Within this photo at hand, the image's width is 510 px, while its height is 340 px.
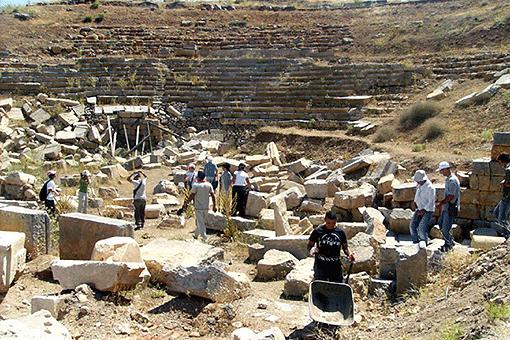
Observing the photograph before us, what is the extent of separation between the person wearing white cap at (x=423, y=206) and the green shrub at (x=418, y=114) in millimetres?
9602

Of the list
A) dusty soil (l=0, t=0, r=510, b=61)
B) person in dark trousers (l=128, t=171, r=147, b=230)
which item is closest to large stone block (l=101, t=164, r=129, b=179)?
person in dark trousers (l=128, t=171, r=147, b=230)

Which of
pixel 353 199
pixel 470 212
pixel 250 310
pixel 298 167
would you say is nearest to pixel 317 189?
pixel 353 199

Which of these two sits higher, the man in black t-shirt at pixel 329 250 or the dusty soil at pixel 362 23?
the dusty soil at pixel 362 23

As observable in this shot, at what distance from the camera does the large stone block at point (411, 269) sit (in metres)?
7.50

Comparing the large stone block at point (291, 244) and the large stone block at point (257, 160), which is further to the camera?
the large stone block at point (257, 160)

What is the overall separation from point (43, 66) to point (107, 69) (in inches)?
122

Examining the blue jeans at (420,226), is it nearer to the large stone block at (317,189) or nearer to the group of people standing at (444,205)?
the group of people standing at (444,205)

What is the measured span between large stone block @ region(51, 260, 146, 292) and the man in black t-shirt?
2361 millimetres

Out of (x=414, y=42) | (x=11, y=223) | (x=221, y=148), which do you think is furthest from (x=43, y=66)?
(x=11, y=223)

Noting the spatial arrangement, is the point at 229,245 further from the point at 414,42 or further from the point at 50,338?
the point at 414,42

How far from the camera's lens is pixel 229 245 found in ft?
36.0

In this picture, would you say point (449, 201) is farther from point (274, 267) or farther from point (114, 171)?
point (114, 171)

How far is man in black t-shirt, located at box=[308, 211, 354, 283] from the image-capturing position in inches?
265

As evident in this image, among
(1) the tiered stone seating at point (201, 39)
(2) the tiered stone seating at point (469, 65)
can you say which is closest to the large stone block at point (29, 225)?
(2) the tiered stone seating at point (469, 65)
